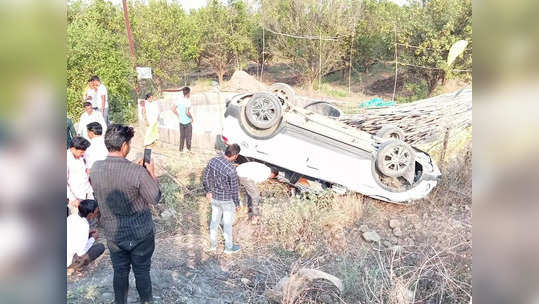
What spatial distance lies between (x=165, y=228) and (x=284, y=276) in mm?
1819

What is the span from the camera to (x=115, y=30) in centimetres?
1320

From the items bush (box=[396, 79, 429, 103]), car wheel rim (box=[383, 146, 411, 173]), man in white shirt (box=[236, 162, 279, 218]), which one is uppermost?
bush (box=[396, 79, 429, 103])

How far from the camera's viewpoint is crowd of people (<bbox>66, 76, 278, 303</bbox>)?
279 cm

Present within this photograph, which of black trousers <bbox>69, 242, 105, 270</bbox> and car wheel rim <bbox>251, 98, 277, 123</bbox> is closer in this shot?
black trousers <bbox>69, 242, 105, 270</bbox>

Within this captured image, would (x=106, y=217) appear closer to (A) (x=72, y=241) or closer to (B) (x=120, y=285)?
(B) (x=120, y=285)

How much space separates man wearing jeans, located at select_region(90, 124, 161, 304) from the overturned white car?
2.81 meters

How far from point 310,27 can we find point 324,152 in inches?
566

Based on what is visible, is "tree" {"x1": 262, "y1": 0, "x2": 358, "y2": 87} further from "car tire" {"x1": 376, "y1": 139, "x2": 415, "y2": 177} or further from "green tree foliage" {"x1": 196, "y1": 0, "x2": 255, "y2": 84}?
"car tire" {"x1": 376, "y1": 139, "x2": 415, "y2": 177}

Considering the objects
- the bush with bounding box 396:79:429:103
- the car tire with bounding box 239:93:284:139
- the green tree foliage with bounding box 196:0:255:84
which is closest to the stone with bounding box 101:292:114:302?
the car tire with bounding box 239:93:284:139

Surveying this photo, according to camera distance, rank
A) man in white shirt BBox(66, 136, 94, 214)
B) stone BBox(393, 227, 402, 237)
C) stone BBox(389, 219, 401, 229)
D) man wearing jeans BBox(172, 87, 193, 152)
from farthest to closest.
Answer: man wearing jeans BBox(172, 87, 193, 152), stone BBox(389, 219, 401, 229), stone BBox(393, 227, 402, 237), man in white shirt BBox(66, 136, 94, 214)

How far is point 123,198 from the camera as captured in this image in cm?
280

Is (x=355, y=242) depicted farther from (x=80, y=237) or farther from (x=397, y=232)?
(x=80, y=237)
